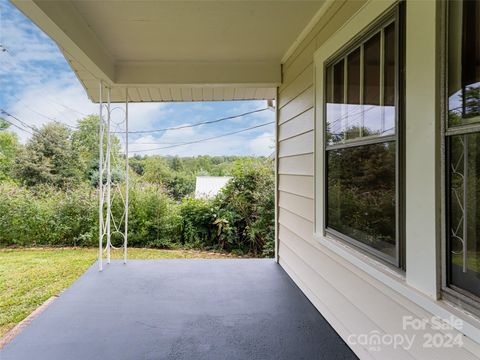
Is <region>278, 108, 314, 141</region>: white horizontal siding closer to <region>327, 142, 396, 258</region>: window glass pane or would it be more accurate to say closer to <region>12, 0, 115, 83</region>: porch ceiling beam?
<region>327, 142, 396, 258</region>: window glass pane

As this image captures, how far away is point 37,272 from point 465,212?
5.11m

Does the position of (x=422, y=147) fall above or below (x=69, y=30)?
below

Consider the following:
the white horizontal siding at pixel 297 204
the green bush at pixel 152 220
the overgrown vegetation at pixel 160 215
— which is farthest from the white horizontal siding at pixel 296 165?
the green bush at pixel 152 220

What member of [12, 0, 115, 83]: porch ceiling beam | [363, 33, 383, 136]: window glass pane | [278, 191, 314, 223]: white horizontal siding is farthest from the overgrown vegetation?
[363, 33, 383, 136]: window glass pane

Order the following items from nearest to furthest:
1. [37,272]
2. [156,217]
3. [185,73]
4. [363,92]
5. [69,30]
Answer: [363,92]
[69,30]
[185,73]
[37,272]
[156,217]

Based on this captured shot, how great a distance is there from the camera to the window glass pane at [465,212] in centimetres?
110

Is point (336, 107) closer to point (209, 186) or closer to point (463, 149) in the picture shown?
point (463, 149)

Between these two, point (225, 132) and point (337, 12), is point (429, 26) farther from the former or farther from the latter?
point (225, 132)

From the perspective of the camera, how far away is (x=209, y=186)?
688 centimetres

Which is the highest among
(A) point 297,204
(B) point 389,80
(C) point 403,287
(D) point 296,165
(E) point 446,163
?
(B) point 389,80

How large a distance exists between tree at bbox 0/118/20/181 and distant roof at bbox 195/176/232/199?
14.2ft

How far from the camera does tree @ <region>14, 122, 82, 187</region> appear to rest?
7746 millimetres

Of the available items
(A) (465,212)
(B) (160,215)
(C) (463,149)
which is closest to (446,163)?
(C) (463,149)

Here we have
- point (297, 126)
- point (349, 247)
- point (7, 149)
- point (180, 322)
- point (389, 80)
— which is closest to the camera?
point (389, 80)
